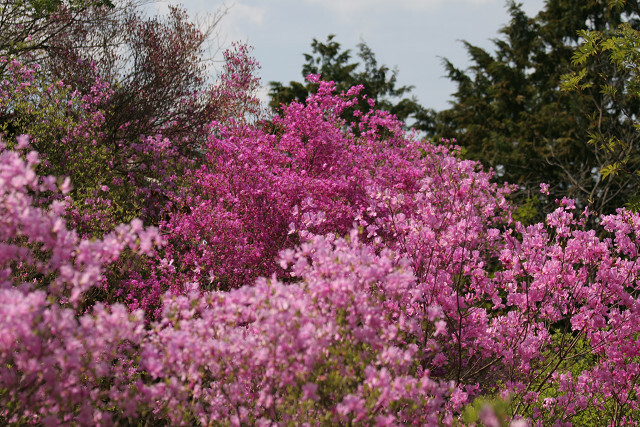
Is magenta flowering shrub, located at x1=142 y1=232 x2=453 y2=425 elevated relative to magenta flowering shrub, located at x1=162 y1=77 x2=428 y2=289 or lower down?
lower down

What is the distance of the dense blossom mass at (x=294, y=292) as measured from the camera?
287 cm

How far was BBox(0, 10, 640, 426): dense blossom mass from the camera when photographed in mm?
2865

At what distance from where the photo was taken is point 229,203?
8.25 metres

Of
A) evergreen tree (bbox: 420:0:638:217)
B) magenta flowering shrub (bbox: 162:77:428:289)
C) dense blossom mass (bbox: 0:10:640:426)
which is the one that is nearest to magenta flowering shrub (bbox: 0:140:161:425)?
dense blossom mass (bbox: 0:10:640:426)

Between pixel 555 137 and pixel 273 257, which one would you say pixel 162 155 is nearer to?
pixel 273 257

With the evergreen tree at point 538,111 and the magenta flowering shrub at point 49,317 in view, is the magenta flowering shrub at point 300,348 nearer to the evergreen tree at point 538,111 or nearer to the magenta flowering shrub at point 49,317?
the magenta flowering shrub at point 49,317

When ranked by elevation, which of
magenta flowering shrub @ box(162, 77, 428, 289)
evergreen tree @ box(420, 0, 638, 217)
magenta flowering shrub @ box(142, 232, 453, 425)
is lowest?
magenta flowering shrub @ box(142, 232, 453, 425)

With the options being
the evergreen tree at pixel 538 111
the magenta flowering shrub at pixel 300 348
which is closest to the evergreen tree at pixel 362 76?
the evergreen tree at pixel 538 111

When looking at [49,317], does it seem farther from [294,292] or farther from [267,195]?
[267,195]

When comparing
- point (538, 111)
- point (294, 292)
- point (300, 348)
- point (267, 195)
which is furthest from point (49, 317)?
point (538, 111)

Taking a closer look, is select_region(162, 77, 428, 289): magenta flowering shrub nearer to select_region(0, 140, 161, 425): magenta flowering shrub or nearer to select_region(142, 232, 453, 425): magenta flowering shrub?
select_region(142, 232, 453, 425): magenta flowering shrub

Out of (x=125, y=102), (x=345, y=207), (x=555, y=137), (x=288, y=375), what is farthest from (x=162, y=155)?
(x=555, y=137)

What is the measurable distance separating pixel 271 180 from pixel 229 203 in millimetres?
793

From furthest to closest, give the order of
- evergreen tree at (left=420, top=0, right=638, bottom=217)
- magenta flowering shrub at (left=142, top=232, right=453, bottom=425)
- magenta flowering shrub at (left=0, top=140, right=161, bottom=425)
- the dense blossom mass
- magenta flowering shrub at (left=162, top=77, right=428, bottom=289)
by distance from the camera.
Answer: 1. evergreen tree at (left=420, top=0, right=638, bottom=217)
2. magenta flowering shrub at (left=162, top=77, right=428, bottom=289)
3. magenta flowering shrub at (left=142, top=232, right=453, bottom=425)
4. the dense blossom mass
5. magenta flowering shrub at (left=0, top=140, right=161, bottom=425)
